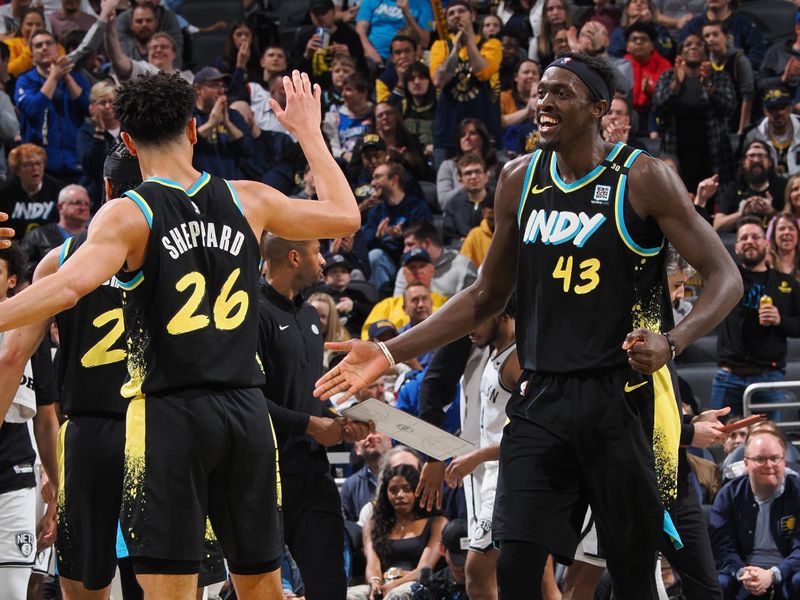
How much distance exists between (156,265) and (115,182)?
4.21ft

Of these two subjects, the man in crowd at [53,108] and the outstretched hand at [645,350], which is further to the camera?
the man in crowd at [53,108]

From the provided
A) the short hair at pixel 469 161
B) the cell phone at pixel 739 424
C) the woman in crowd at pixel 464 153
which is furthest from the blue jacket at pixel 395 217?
the cell phone at pixel 739 424

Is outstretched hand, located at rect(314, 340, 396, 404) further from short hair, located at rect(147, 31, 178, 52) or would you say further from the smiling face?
short hair, located at rect(147, 31, 178, 52)

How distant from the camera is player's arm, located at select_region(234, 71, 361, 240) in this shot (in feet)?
14.7

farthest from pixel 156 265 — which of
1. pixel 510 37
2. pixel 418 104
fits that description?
pixel 510 37

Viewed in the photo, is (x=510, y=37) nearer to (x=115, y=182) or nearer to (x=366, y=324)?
(x=366, y=324)

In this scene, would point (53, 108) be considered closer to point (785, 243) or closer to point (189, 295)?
point (785, 243)

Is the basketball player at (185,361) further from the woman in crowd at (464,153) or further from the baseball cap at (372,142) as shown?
the baseball cap at (372,142)

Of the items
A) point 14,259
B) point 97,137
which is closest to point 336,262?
point 97,137

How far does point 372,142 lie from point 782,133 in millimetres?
4183

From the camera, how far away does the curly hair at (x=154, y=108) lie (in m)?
4.33

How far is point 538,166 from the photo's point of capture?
15.8 ft

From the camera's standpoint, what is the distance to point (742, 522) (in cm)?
860

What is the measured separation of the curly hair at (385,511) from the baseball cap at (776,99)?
608cm
